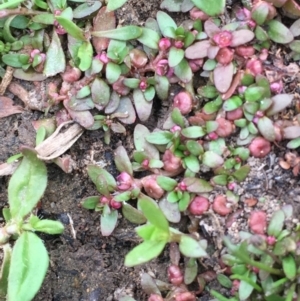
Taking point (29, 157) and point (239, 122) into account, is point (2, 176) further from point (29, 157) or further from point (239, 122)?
point (239, 122)

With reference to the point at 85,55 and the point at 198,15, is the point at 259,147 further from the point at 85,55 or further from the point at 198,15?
the point at 85,55

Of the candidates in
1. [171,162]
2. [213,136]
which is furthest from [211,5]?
[171,162]

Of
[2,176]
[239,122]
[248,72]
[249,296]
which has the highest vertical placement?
[248,72]

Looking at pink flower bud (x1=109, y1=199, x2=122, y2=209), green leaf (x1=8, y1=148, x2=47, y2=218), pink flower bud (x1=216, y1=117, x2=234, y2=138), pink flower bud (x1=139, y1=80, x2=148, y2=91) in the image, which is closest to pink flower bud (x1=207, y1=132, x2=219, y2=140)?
pink flower bud (x1=216, y1=117, x2=234, y2=138)

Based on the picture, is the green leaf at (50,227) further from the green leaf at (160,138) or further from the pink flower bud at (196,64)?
the pink flower bud at (196,64)

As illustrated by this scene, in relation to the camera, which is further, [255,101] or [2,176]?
[2,176]

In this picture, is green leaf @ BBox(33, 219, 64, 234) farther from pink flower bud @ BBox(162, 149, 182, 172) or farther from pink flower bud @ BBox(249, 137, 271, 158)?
pink flower bud @ BBox(249, 137, 271, 158)

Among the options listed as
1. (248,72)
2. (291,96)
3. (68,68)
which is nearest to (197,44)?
(248,72)
